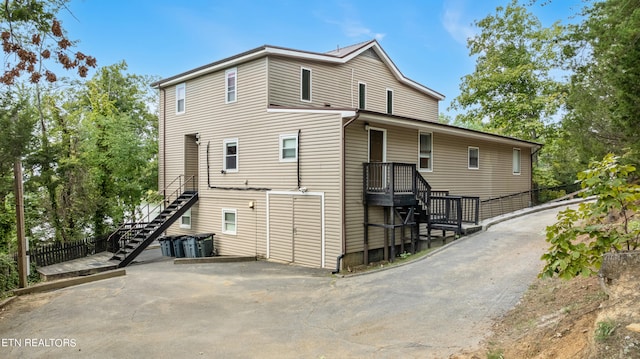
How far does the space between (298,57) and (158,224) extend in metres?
8.89

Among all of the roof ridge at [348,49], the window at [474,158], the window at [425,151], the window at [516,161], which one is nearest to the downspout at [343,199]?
the window at [425,151]

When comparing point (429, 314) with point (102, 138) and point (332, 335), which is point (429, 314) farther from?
point (102, 138)

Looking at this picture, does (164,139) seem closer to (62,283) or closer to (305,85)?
(305,85)

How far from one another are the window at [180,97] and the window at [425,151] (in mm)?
11081

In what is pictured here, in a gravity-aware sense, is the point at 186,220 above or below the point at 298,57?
below

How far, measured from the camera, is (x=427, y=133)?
1466 cm

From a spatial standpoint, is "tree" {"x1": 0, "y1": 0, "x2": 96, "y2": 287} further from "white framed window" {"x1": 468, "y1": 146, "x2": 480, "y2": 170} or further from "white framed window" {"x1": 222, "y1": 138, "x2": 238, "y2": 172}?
"white framed window" {"x1": 468, "y1": 146, "x2": 480, "y2": 170}

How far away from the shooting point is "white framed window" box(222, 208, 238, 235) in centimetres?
1520

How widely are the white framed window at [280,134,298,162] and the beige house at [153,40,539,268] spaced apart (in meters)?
0.04

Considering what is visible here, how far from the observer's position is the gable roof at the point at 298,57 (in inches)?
547

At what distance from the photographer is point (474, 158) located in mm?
17016

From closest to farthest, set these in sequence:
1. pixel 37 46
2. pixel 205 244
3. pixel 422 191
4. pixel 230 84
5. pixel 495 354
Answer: pixel 495 354 → pixel 37 46 → pixel 422 191 → pixel 205 244 → pixel 230 84

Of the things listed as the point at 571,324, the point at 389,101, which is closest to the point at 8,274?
the point at 571,324

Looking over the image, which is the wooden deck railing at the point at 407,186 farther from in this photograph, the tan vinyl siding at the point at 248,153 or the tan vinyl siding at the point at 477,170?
the tan vinyl siding at the point at 477,170
